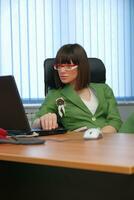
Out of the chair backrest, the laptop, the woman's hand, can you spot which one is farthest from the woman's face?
the laptop

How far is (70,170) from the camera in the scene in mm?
1387

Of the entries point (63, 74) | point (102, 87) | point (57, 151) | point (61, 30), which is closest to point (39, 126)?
point (63, 74)

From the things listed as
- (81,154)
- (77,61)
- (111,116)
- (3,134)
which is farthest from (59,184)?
(77,61)

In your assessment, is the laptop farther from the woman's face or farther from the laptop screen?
the woman's face

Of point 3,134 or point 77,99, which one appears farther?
point 77,99

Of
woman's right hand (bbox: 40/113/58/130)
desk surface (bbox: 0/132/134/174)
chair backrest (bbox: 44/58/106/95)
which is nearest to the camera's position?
desk surface (bbox: 0/132/134/174)

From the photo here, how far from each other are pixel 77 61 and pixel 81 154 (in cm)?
118

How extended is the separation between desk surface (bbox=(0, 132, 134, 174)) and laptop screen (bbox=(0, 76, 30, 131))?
0.19 m

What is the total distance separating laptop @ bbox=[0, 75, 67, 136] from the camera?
1583mm

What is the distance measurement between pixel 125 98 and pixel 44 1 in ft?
3.74

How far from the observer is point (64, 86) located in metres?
2.24

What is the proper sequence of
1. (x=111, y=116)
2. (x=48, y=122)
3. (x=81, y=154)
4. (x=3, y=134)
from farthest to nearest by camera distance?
1. (x=111, y=116)
2. (x=48, y=122)
3. (x=3, y=134)
4. (x=81, y=154)

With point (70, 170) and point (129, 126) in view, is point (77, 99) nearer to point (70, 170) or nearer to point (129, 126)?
point (129, 126)

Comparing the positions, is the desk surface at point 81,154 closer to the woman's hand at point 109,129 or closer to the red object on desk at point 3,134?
the red object on desk at point 3,134
